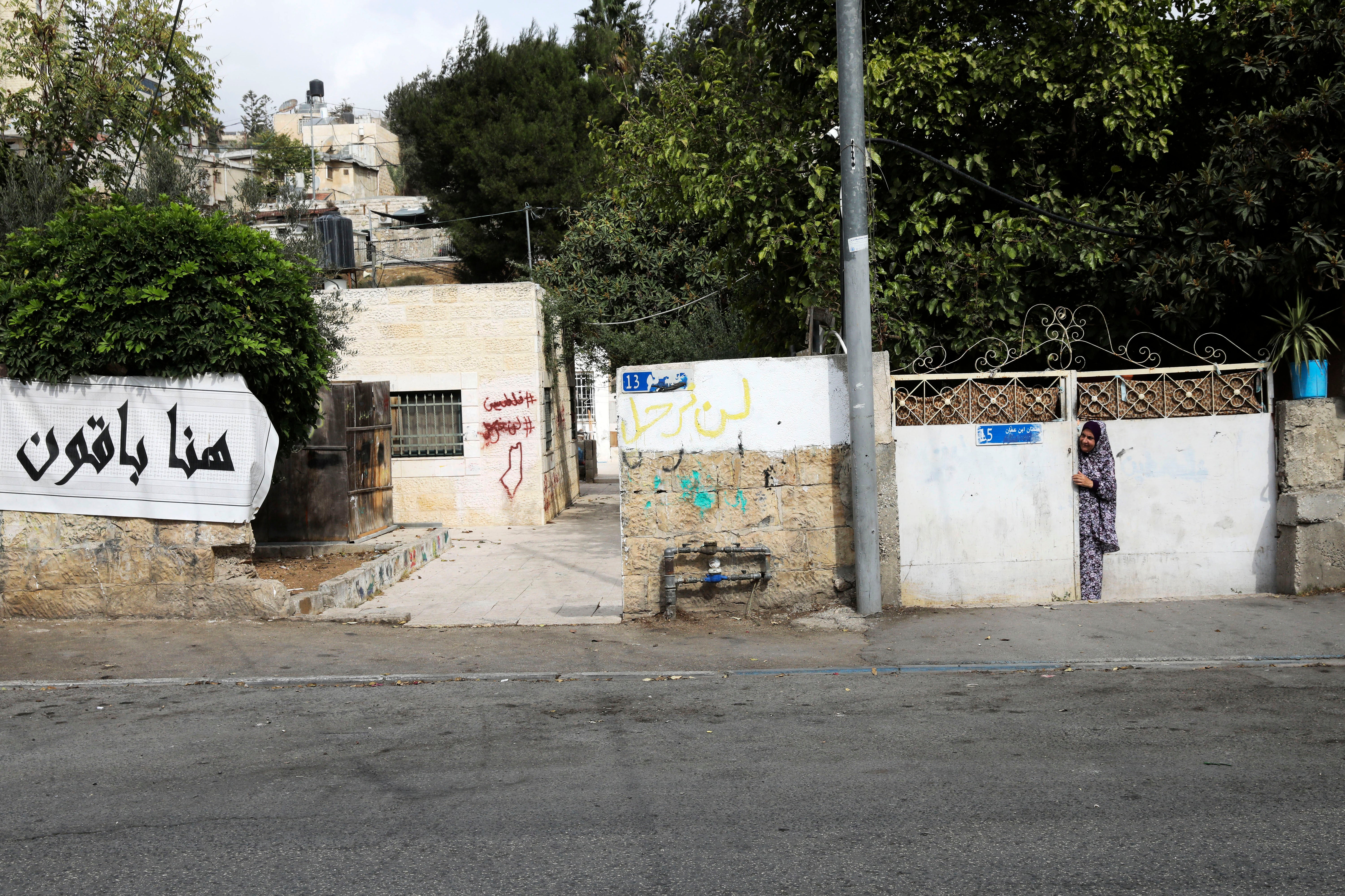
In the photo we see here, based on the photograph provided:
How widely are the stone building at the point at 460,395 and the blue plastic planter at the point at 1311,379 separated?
1079cm

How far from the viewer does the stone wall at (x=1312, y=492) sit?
27.6 ft

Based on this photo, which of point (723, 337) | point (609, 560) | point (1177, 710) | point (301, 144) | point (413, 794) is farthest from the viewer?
point (301, 144)

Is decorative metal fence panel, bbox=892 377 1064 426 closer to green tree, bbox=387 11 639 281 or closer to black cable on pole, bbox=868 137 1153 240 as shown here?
black cable on pole, bbox=868 137 1153 240

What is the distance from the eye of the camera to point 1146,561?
28.2 ft

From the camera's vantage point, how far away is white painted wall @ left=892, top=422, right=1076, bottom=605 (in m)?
8.44

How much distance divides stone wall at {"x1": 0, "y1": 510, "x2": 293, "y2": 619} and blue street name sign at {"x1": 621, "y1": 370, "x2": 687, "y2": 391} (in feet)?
11.2

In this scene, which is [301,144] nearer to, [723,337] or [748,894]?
[723,337]

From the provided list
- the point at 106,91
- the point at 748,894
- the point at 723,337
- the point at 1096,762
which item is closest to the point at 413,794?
the point at 748,894

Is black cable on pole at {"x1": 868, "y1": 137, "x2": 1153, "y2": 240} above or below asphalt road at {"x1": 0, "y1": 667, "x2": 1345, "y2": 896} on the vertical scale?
above

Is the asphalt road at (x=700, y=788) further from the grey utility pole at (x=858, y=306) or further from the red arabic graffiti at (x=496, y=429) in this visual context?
the red arabic graffiti at (x=496, y=429)

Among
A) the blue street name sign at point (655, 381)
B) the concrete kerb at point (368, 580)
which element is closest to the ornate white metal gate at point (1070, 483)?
the blue street name sign at point (655, 381)

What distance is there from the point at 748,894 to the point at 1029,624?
16.3 ft

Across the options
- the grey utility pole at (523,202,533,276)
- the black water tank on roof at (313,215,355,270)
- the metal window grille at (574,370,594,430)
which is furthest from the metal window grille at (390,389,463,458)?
the metal window grille at (574,370,594,430)

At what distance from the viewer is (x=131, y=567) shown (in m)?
8.97
